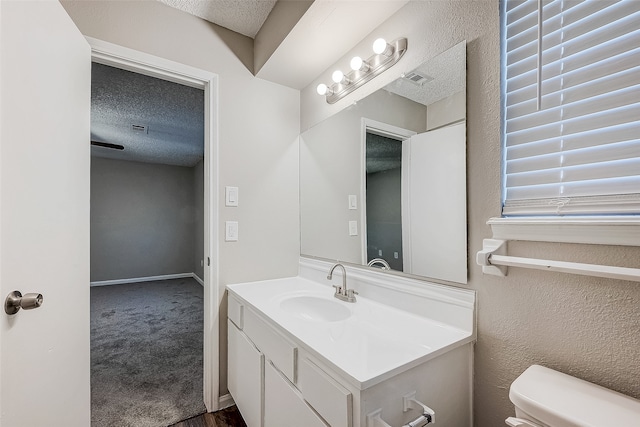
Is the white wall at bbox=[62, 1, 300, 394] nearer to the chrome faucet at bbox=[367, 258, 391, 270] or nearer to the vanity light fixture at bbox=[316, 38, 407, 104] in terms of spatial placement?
the vanity light fixture at bbox=[316, 38, 407, 104]

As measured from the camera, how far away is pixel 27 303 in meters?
0.84

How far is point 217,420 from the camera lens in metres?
1.59

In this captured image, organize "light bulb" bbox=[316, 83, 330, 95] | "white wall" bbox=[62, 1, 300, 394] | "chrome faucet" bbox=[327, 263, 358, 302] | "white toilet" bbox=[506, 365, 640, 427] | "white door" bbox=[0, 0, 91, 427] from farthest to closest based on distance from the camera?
"light bulb" bbox=[316, 83, 330, 95] → "white wall" bbox=[62, 1, 300, 394] → "chrome faucet" bbox=[327, 263, 358, 302] → "white door" bbox=[0, 0, 91, 427] → "white toilet" bbox=[506, 365, 640, 427]

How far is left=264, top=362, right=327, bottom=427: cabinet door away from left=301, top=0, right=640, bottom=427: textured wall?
62cm

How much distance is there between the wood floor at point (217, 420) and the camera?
5.11 ft

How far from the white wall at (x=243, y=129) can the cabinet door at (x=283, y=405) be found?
2.19ft

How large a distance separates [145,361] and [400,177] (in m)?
2.49

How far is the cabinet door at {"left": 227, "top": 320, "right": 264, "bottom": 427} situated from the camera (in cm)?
125

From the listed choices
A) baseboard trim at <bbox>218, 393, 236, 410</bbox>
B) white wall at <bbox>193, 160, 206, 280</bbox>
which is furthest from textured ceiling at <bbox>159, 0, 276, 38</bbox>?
white wall at <bbox>193, 160, 206, 280</bbox>

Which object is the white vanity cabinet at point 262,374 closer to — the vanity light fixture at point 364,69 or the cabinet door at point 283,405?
the cabinet door at point 283,405

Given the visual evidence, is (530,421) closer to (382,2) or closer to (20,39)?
(382,2)

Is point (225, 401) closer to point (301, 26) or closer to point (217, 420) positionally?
point (217, 420)

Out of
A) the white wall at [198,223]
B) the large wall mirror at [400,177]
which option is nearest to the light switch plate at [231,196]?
the large wall mirror at [400,177]

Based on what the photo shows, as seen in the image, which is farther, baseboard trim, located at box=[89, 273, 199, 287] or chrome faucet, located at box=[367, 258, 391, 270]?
baseboard trim, located at box=[89, 273, 199, 287]
